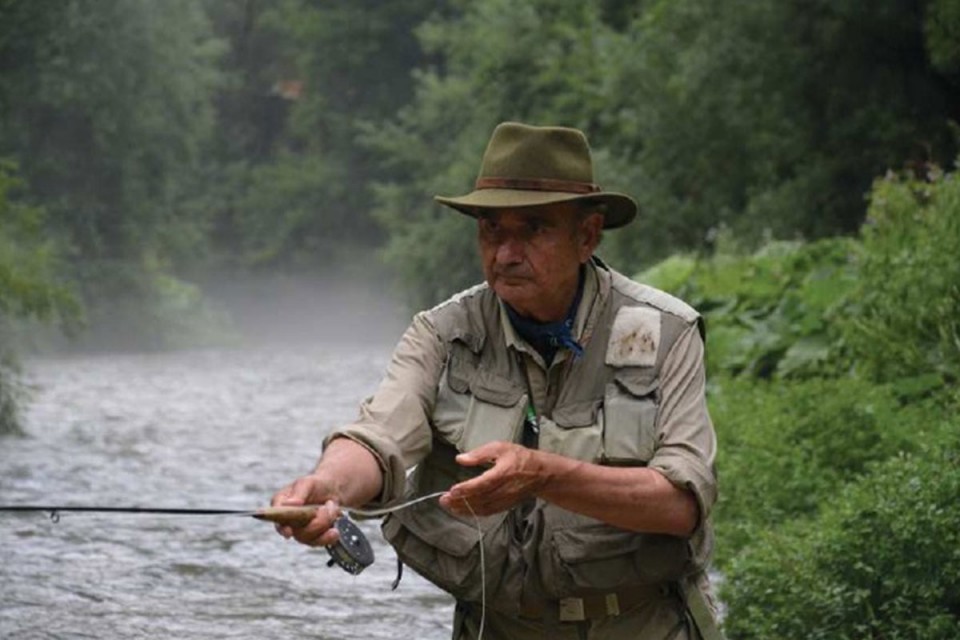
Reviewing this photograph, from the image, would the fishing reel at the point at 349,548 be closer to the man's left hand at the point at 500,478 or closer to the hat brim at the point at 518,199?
the man's left hand at the point at 500,478

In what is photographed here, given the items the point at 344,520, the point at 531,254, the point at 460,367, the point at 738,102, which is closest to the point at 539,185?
the point at 531,254

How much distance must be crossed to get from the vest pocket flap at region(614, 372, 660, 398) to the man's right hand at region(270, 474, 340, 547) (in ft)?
2.51

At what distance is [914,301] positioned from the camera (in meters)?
11.6

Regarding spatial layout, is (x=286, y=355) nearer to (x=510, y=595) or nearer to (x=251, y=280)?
(x=251, y=280)

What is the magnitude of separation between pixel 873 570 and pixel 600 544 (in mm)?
2913

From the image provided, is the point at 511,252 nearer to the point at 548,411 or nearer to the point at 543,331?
the point at 543,331

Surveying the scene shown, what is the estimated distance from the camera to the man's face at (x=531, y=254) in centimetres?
441

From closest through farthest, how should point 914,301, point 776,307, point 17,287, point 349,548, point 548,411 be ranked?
point 349,548, point 548,411, point 914,301, point 776,307, point 17,287

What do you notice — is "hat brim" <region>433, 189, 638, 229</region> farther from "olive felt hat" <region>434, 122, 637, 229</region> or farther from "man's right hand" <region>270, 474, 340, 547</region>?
"man's right hand" <region>270, 474, 340, 547</region>

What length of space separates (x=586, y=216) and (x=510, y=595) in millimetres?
821

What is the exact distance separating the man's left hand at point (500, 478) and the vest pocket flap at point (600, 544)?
0.38 meters

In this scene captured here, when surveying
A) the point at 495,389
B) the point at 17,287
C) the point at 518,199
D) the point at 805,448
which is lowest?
the point at 17,287

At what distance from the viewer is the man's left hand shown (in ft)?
12.8

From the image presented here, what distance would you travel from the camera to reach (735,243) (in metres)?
22.8
